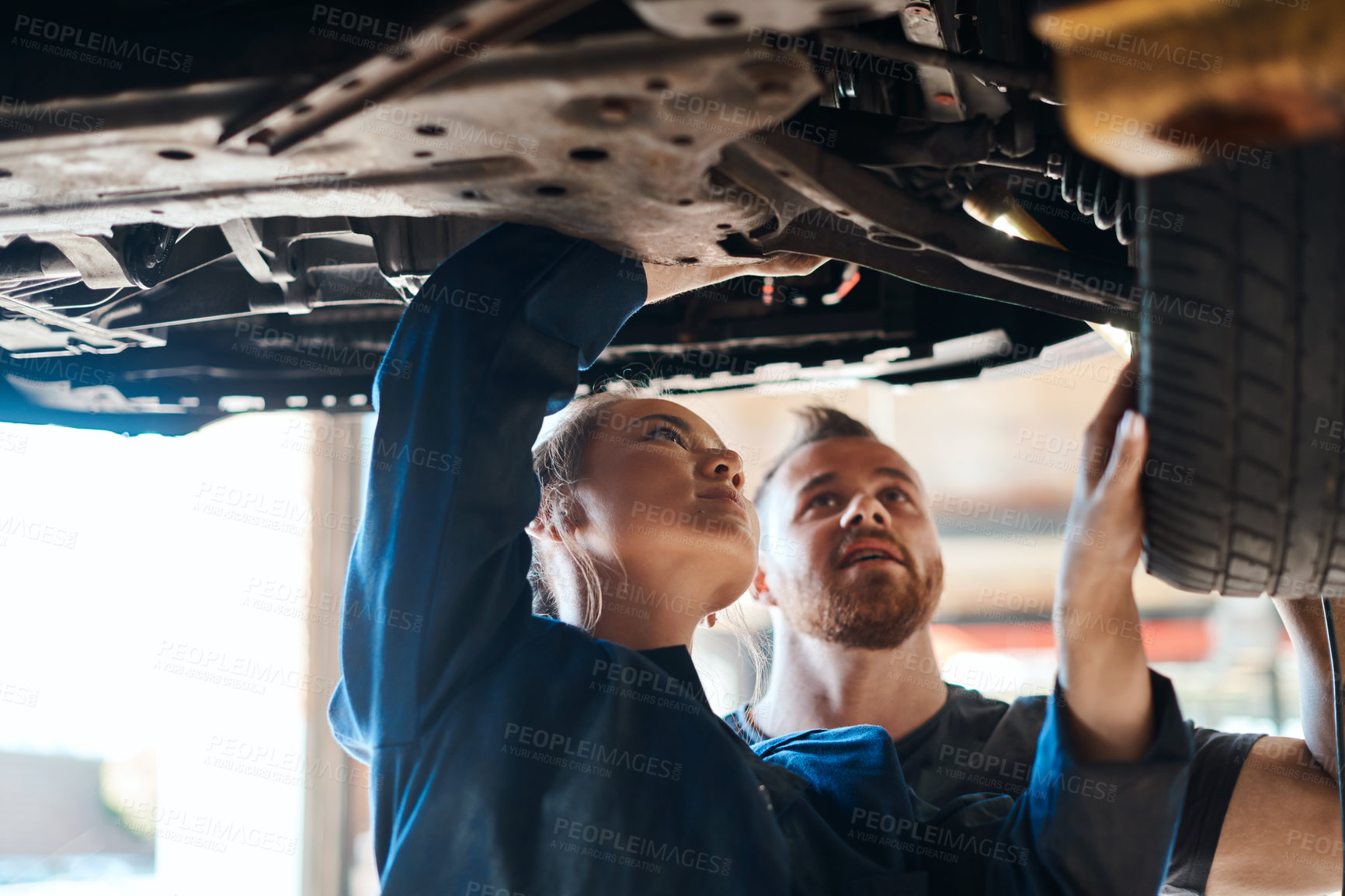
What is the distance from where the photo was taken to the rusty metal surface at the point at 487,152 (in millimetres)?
897

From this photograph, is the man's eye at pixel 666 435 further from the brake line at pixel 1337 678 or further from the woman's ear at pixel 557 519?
the brake line at pixel 1337 678

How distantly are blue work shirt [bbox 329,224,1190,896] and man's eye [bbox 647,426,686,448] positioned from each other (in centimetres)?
35

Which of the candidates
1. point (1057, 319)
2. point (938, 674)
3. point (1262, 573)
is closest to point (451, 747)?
point (1262, 573)

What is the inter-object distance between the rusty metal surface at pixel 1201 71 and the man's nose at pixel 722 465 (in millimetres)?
882

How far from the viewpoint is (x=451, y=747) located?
122 centimetres

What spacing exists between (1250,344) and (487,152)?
781 mm

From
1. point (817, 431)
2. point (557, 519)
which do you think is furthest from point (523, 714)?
point (817, 431)

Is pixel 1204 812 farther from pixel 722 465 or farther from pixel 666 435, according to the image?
pixel 666 435

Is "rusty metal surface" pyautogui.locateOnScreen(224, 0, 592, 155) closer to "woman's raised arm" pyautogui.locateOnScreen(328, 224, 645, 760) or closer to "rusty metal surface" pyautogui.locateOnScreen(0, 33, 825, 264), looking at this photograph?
"rusty metal surface" pyautogui.locateOnScreen(0, 33, 825, 264)

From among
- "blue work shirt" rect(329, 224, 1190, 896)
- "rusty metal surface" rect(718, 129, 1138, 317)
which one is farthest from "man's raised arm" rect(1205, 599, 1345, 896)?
"rusty metal surface" rect(718, 129, 1138, 317)

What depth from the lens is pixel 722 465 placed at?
1.67m

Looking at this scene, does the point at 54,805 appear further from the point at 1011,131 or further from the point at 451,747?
the point at 1011,131

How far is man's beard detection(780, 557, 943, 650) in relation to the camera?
2.34 m

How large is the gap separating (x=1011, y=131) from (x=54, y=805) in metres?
10.2
